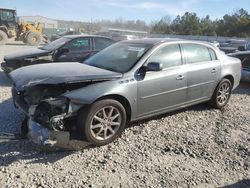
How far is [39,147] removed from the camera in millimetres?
4504

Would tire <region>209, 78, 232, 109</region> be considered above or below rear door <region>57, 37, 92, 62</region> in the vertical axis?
below

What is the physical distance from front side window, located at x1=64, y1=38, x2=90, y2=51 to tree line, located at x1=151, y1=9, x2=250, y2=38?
43.0 meters

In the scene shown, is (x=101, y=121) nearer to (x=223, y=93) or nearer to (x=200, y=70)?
(x=200, y=70)

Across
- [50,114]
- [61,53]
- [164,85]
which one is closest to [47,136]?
[50,114]

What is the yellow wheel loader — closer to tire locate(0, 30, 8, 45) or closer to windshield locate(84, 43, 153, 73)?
tire locate(0, 30, 8, 45)

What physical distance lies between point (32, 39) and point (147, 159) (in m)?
23.7

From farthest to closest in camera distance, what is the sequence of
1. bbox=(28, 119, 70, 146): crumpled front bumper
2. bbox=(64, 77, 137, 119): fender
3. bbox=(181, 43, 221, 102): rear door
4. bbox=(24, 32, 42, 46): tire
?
bbox=(24, 32, 42, 46): tire, bbox=(181, 43, 221, 102): rear door, bbox=(64, 77, 137, 119): fender, bbox=(28, 119, 70, 146): crumpled front bumper

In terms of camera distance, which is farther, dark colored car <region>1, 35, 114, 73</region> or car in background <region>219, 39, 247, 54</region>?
car in background <region>219, 39, 247, 54</region>

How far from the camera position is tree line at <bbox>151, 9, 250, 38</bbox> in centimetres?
4903

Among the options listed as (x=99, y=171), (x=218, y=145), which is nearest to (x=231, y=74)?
(x=218, y=145)

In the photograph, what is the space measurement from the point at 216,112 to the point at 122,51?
7.98ft

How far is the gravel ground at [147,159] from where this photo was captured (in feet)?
12.6

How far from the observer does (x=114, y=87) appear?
4.77 metres

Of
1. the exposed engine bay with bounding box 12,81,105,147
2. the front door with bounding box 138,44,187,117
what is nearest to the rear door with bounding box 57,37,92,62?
the front door with bounding box 138,44,187,117
